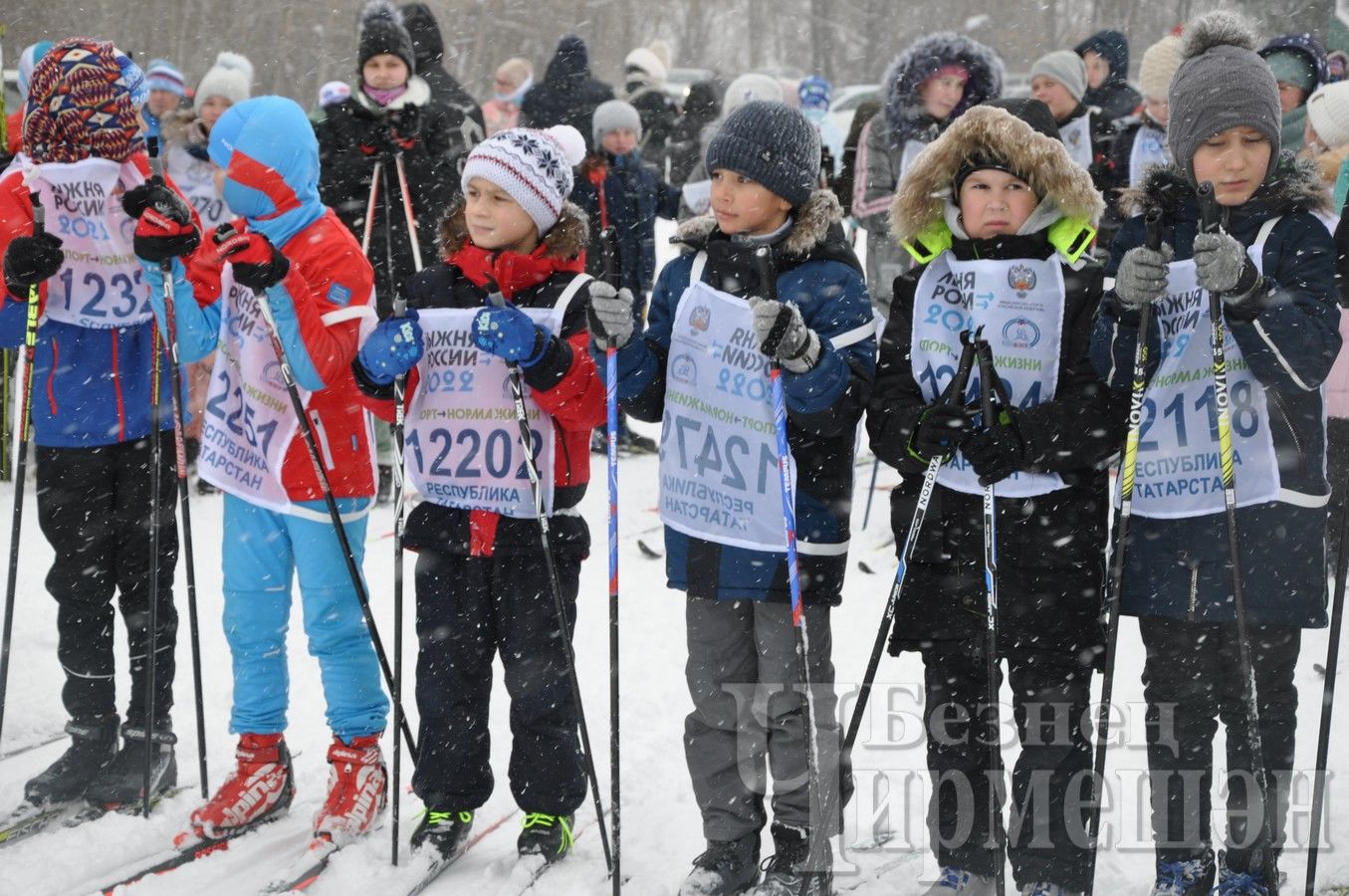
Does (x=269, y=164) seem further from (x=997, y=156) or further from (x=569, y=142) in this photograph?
(x=997, y=156)

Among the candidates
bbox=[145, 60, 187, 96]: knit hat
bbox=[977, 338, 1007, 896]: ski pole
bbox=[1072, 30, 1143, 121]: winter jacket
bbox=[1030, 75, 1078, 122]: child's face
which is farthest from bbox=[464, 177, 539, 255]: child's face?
bbox=[1072, 30, 1143, 121]: winter jacket

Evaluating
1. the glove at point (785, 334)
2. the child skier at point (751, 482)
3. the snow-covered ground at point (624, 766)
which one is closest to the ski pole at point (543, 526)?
the child skier at point (751, 482)

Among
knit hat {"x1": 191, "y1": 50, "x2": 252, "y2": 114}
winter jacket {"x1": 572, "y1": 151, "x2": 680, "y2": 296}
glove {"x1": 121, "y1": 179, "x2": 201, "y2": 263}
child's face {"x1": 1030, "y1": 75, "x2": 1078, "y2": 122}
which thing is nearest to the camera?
glove {"x1": 121, "y1": 179, "x2": 201, "y2": 263}

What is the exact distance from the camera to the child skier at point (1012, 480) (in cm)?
331

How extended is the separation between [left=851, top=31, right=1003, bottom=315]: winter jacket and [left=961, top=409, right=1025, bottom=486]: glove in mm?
3444

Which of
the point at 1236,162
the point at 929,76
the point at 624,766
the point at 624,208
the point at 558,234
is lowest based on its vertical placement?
the point at 624,766

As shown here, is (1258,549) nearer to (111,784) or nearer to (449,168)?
(111,784)

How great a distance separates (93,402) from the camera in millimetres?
4145

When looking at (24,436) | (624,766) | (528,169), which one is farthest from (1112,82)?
(24,436)

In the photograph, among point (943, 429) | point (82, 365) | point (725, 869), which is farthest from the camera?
point (82, 365)

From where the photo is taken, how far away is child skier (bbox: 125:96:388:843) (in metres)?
3.87

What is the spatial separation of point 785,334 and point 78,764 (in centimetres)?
279

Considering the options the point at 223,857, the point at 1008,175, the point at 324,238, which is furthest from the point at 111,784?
the point at 1008,175

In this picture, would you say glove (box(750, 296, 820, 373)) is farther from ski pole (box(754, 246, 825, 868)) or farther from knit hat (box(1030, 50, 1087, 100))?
knit hat (box(1030, 50, 1087, 100))
